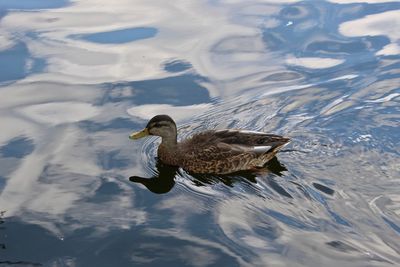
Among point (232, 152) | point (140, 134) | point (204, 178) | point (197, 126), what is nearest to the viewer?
point (204, 178)

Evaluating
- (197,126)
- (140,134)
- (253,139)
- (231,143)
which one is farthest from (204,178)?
(197,126)

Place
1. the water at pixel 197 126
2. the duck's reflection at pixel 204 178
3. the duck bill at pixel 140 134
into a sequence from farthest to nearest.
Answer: the duck bill at pixel 140 134 → the duck's reflection at pixel 204 178 → the water at pixel 197 126

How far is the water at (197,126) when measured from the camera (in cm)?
643

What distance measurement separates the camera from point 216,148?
8.12m

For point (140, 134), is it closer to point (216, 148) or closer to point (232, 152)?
point (216, 148)

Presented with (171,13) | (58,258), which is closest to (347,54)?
(171,13)

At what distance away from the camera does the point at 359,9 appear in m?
13.1

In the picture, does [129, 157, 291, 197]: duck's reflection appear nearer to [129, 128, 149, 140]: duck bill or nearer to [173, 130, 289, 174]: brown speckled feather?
[173, 130, 289, 174]: brown speckled feather

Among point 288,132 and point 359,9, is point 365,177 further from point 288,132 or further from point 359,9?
point 359,9

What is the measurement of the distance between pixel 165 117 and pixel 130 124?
88 cm

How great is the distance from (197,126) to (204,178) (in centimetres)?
123

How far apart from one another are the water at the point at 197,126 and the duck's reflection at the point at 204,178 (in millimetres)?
28

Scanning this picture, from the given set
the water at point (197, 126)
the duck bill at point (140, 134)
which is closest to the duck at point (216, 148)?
the duck bill at point (140, 134)

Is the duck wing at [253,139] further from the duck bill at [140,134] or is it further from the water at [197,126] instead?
the duck bill at [140,134]
